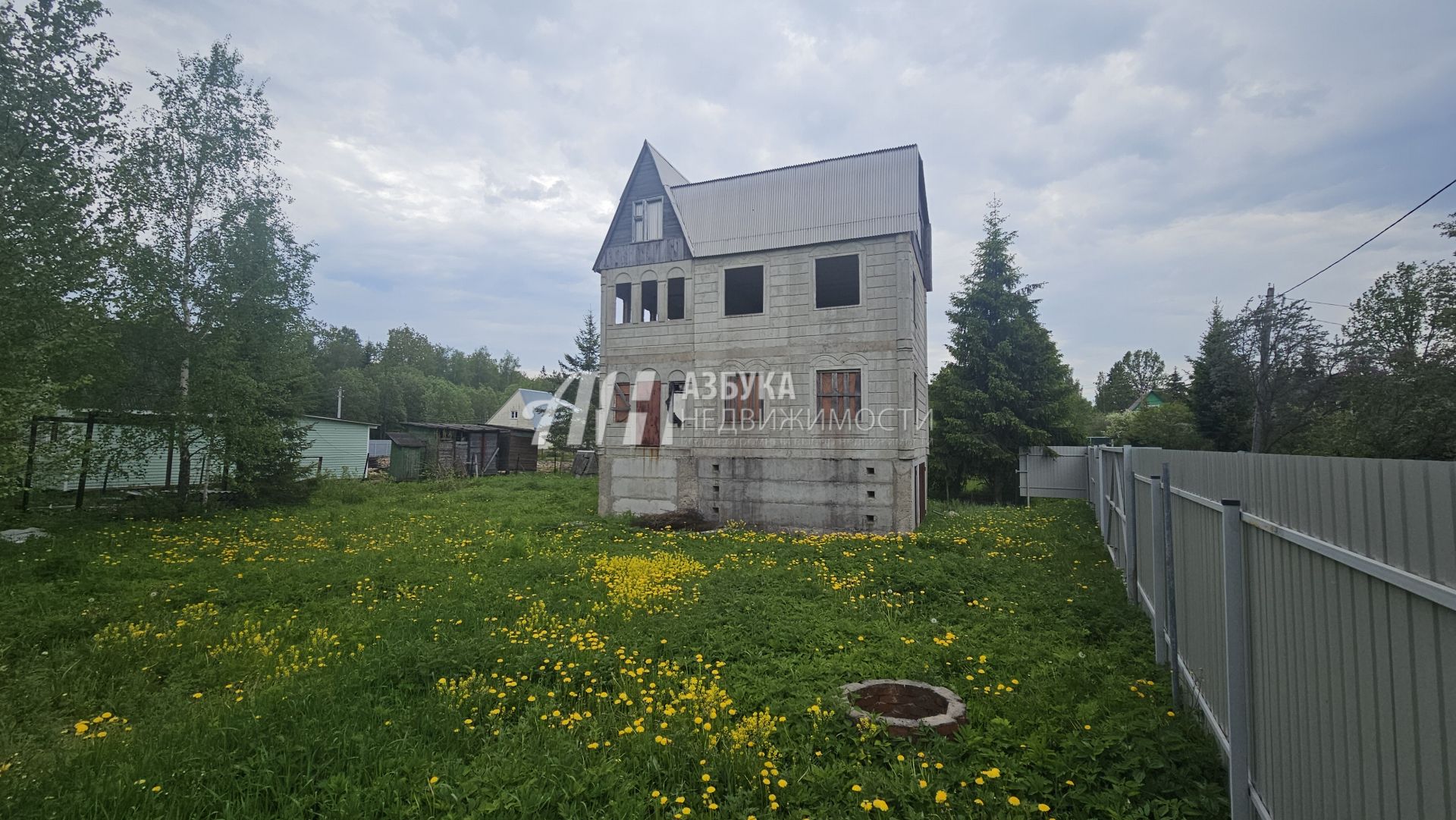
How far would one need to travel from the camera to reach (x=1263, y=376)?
23312mm

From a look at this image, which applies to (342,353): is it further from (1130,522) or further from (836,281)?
(1130,522)

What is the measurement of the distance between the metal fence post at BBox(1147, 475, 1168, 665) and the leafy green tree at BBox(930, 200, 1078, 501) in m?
16.9

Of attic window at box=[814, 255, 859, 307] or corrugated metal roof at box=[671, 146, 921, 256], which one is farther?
attic window at box=[814, 255, 859, 307]

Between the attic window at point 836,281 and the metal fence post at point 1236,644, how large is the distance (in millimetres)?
11275

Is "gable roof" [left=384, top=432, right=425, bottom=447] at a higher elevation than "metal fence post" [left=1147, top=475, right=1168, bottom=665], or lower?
higher

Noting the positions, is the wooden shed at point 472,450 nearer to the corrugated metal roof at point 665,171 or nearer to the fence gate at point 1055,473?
the corrugated metal roof at point 665,171

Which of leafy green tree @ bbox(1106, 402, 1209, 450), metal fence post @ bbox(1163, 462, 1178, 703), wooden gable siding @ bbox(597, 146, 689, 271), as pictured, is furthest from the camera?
leafy green tree @ bbox(1106, 402, 1209, 450)

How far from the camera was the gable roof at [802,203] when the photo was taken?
13805 mm

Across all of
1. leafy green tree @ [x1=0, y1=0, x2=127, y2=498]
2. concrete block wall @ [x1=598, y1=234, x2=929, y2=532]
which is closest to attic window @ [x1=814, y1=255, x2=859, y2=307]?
concrete block wall @ [x1=598, y1=234, x2=929, y2=532]

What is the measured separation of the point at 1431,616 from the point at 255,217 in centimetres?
2146

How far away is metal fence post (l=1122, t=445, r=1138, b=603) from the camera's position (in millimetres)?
7039

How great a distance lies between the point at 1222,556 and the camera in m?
3.46

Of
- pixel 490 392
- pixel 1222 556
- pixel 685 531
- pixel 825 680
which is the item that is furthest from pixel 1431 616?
pixel 490 392

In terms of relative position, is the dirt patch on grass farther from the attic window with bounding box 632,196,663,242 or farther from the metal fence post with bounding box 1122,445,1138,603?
the metal fence post with bounding box 1122,445,1138,603
